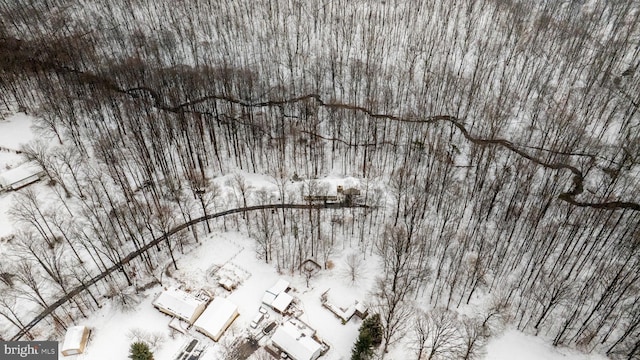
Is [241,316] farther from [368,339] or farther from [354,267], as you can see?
[368,339]

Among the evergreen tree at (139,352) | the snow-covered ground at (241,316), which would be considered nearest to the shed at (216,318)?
the snow-covered ground at (241,316)

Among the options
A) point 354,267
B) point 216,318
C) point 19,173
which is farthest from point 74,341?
point 19,173

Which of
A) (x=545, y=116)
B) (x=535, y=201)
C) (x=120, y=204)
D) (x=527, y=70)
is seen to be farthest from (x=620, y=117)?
(x=120, y=204)

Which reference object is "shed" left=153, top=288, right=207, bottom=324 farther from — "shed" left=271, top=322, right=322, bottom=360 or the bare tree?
the bare tree

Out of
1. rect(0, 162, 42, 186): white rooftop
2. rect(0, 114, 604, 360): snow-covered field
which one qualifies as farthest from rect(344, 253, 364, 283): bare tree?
rect(0, 162, 42, 186): white rooftop

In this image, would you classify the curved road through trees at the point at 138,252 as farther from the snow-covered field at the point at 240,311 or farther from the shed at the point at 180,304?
the shed at the point at 180,304

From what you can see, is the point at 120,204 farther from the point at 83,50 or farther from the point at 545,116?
the point at 545,116
